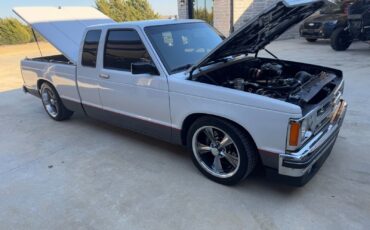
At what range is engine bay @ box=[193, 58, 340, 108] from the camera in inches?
124

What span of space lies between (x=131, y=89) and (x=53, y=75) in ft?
6.75

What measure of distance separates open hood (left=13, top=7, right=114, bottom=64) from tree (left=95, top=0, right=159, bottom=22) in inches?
615

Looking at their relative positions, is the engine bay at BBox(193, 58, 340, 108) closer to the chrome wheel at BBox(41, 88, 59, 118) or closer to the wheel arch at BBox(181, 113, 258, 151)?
the wheel arch at BBox(181, 113, 258, 151)

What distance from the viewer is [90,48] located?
4523 mm

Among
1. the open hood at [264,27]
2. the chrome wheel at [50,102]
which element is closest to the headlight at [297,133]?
the open hood at [264,27]

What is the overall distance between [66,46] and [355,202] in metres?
4.62

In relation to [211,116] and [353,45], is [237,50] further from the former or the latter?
[353,45]

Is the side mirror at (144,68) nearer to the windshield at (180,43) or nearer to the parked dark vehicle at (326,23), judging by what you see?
the windshield at (180,43)

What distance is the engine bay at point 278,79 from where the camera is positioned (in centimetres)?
315

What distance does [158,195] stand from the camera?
331cm

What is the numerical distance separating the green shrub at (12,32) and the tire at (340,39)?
18058 mm

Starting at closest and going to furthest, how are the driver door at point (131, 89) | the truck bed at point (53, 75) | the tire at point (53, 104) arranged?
1. the driver door at point (131, 89)
2. the truck bed at point (53, 75)
3. the tire at point (53, 104)

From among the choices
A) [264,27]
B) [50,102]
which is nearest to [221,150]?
[264,27]

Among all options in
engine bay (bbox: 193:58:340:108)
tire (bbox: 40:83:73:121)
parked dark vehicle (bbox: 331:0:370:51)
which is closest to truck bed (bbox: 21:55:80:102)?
tire (bbox: 40:83:73:121)
